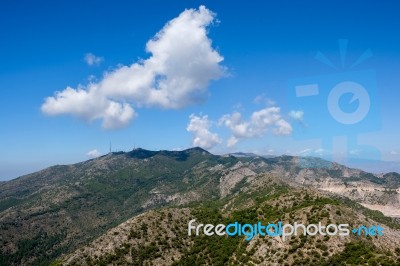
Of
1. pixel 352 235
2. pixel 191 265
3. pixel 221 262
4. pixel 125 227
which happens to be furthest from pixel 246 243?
pixel 125 227

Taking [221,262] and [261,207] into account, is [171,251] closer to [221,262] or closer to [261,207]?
[221,262]

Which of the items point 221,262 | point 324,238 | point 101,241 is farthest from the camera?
point 101,241

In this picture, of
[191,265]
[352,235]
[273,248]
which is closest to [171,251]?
[191,265]

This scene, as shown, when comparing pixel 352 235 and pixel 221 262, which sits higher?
pixel 352 235

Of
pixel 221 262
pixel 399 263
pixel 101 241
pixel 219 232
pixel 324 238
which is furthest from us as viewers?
pixel 219 232

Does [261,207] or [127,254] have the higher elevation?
[261,207]

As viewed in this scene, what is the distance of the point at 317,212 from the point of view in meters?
96.7

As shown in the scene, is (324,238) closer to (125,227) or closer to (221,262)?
(221,262)

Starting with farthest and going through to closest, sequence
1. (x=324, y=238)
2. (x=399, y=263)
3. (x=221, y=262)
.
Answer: (x=221, y=262) < (x=324, y=238) < (x=399, y=263)

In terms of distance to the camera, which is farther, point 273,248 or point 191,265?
point 191,265

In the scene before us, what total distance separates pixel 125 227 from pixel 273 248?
Answer: 43837mm

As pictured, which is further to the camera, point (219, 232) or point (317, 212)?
point (219, 232)

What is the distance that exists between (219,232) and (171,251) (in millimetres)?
16611

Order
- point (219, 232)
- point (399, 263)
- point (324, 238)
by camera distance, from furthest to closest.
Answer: point (219, 232), point (324, 238), point (399, 263)
